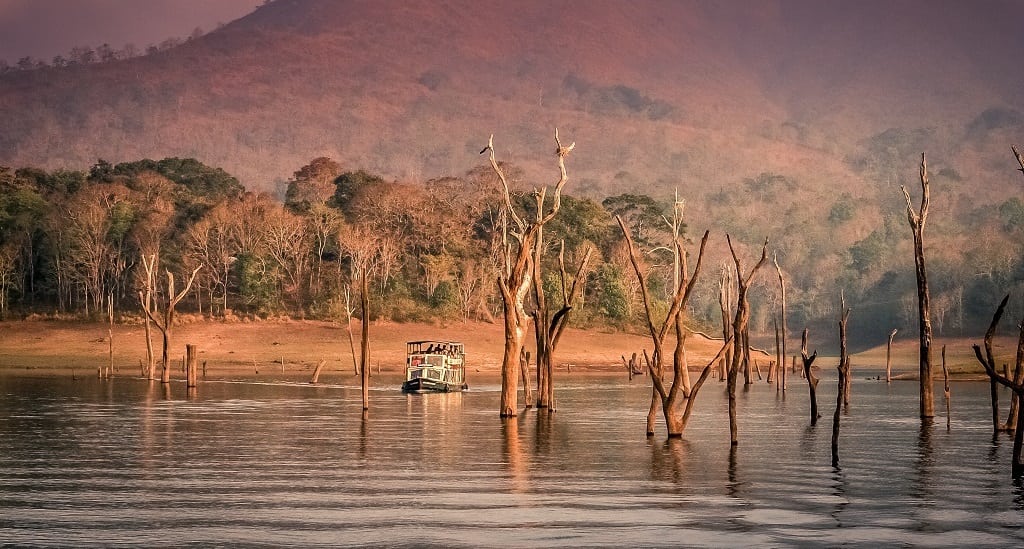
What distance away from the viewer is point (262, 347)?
112 metres

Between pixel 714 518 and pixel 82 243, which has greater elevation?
pixel 82 243

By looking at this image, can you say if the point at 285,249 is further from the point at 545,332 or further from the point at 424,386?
the point at 545,332

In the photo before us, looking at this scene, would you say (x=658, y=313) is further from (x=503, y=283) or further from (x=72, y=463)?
(x=72, y=463)

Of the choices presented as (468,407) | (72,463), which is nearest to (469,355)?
(468,407)

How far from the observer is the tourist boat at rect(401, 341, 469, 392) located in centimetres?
7950

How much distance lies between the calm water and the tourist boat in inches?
622

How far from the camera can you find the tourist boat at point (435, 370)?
79.5 metres

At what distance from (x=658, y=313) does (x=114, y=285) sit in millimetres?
54388

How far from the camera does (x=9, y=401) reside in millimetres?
66000

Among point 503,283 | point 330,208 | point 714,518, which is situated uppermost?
point 330,208

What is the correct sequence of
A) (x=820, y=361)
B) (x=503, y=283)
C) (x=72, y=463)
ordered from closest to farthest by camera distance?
(x=72, y=463) → (x=503, y=283) → (x=820, y=361)

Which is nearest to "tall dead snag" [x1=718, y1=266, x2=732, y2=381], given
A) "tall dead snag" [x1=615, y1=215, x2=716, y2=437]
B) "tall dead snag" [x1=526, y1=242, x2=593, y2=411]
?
"tall dead snag" [x1=526, y1=242, x2=593, y2=411]

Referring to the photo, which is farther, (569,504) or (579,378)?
(579,378)

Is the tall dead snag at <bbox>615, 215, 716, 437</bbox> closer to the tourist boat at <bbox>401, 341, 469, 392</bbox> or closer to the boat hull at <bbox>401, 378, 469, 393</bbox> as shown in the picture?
the boat hull at <bbox>401, 378, 469, 393</bbox>
